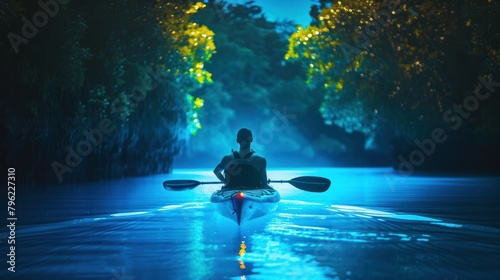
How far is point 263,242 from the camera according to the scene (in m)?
9.30

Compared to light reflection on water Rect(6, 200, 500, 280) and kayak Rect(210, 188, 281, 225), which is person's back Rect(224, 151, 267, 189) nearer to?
kayak Rect(210, 188, 281, 225)

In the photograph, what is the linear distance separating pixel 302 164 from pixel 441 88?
26.0m

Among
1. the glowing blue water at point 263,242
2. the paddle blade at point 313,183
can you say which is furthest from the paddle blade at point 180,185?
the paddle blade at point 313,183

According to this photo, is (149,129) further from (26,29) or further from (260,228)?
(260,228)

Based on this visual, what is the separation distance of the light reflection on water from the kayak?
9.0 inches

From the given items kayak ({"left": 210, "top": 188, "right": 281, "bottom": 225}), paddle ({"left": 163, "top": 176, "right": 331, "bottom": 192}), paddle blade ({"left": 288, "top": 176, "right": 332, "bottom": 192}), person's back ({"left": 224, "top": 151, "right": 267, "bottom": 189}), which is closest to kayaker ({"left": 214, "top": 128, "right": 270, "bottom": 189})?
person's back ({"left": 224, "top": 151, "right": 267, "bottom": 189})

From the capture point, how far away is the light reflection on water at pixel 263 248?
714 cm

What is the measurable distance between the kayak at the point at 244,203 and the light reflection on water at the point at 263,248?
23 cm

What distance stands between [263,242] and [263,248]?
1.85ft

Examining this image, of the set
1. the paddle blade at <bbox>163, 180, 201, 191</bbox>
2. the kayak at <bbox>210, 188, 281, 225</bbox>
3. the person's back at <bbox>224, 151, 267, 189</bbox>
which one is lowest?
the kayak at <bbox>210, 188, 281, 225</bbox>

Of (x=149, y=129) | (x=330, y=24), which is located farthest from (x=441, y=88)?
A: (x=149, y=129)

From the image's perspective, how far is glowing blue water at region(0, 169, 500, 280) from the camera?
23.6 ft

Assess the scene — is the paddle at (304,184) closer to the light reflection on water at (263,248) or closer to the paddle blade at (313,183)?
the paddle blade at (313,183)

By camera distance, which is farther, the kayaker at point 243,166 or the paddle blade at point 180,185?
the paddle blade at point 180,185
